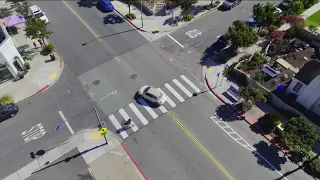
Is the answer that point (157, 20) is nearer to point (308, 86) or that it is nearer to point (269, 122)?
point (269, 122)

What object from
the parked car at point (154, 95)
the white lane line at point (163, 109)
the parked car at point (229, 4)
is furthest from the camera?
the parked car at point (229, 4)

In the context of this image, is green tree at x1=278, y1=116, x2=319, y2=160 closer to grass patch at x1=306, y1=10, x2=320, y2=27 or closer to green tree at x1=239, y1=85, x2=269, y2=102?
green tree at x1=239, y1=85, x2=269, y2=102

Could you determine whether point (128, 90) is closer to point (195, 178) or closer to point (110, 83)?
point (110, 83)

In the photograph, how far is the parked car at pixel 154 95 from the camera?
35781mm

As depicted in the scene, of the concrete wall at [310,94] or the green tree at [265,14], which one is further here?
the green tree at [265,14]

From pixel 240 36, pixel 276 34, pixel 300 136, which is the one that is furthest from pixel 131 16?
pixel 300 136

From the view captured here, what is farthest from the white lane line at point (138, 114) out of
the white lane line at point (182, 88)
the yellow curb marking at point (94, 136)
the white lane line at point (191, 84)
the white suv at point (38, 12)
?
the white suv at point (38, 12)

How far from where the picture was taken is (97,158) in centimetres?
3169

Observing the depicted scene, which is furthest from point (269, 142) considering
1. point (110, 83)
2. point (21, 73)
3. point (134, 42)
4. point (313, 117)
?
point (21, 73)

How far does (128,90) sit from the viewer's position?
38.3 m

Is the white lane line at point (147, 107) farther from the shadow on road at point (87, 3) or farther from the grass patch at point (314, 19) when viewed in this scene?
the grass patch at point (314, 19)

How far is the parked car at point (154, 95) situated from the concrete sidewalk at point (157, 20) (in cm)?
1206

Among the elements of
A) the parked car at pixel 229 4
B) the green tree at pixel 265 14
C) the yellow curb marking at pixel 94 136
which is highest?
the green tree at pixel 265 14

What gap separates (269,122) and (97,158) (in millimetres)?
21721
